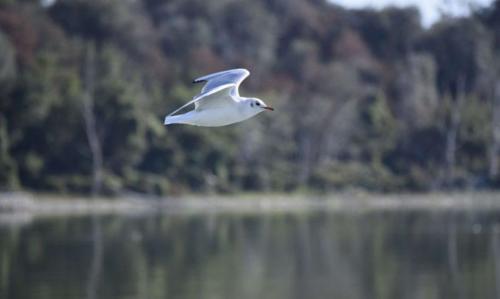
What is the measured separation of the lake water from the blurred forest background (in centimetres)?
728

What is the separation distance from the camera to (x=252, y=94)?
57656mm

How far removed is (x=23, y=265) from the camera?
84.6ft

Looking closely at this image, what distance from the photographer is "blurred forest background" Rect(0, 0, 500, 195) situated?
4625cm

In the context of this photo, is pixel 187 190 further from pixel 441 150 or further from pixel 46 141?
pixel 441 150

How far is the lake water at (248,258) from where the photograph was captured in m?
22.7

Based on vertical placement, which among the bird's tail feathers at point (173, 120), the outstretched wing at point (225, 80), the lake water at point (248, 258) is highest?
the outstretched wing at point (225, 80)

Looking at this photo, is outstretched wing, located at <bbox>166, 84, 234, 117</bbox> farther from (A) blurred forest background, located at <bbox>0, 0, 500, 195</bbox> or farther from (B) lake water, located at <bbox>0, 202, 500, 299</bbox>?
(A) blurred forest background, located at <bbox>0, 0, 500, 195</bbox>

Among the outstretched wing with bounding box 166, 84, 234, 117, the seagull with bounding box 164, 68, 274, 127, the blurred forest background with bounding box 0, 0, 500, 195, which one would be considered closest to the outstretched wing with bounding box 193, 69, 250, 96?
the seagull with bounding box 164, 68, 274, 127

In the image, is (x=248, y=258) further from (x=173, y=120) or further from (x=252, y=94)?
(x=252, y=94)

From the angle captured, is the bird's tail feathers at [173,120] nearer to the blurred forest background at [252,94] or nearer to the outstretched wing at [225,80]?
the outstretched wing at [225,80]

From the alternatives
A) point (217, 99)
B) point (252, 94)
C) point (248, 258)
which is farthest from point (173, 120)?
point (252, 94)

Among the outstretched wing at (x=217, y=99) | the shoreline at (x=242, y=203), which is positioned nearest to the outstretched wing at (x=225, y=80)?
the outstretched wing at (x=217, y=99)

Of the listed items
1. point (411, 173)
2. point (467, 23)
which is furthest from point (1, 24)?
point (467, 23)

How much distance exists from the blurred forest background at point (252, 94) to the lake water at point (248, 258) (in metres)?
7.28
